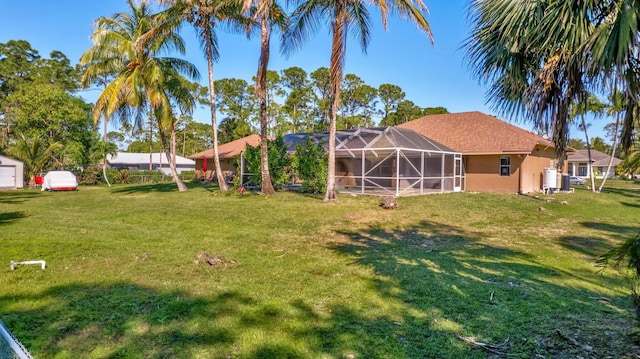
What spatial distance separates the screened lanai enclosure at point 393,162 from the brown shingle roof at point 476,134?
1.34m

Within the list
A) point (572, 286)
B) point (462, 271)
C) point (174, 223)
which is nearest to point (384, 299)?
point (462, 271)

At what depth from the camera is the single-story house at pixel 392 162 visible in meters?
17.4

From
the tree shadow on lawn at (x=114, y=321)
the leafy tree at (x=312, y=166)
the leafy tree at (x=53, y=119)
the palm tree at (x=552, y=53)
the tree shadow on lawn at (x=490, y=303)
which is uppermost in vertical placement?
the leafy tree at (x=53, y=119)

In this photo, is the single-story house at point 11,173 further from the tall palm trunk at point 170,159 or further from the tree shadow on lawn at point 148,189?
the tall palm trunk at point 170,159

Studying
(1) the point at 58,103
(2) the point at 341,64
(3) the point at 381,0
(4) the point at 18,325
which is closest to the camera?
(4) the point at 18,325

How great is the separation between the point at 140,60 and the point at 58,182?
9.93 m

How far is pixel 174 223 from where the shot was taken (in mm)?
9586

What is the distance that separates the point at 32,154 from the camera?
1009 inches

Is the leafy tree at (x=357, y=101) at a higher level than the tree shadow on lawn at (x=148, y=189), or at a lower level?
higher

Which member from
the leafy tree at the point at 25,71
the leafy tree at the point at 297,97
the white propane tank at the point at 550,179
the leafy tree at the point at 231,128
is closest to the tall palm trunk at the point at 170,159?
the leafy tree at the point at 231,128

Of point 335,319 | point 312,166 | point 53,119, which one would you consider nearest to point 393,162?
point 312,166

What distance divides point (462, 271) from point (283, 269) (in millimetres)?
2785

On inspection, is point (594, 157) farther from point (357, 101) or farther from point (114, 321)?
point (114, 321)

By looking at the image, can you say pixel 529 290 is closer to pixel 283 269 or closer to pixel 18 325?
pixel 283 269
